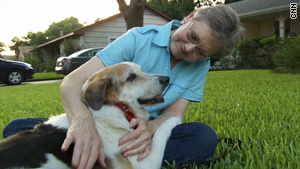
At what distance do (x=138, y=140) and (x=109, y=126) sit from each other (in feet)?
0.91

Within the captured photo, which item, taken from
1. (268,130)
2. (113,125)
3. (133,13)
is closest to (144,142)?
(113,125)

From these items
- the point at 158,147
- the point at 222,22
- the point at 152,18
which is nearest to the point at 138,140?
the point at 158,147

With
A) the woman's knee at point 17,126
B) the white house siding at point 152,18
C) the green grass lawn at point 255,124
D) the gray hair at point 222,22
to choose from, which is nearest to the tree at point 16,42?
the white house siding at point 152,18

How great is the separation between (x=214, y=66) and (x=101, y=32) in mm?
10186

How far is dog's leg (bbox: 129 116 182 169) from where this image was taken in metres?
2.19

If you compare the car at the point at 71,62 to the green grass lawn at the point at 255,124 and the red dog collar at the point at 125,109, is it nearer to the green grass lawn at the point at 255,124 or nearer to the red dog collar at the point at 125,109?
the green grass lawn at the point at 255,124

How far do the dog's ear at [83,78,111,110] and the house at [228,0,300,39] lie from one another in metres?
15.9

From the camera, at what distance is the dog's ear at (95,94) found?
2.12 m

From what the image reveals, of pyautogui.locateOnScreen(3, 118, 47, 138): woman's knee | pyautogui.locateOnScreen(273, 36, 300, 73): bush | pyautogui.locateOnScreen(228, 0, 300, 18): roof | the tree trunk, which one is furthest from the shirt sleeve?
pyautogui.locateOnScreen(228, 0, 300, 18): roof

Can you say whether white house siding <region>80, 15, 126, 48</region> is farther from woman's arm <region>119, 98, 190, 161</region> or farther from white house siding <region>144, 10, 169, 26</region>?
woman's arm <region>119, 98, 190, 161</region>

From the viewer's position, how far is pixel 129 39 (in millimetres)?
2846

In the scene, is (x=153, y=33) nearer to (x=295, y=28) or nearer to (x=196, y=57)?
(x=196, y=57)

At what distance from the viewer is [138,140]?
2.22 m

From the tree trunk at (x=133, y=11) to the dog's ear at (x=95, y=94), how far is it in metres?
6.62
